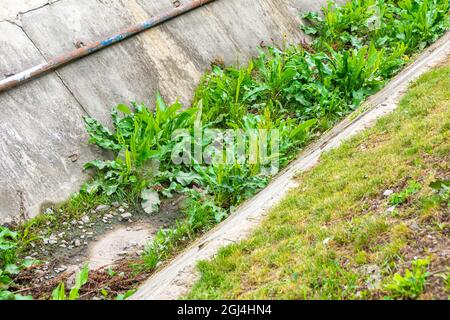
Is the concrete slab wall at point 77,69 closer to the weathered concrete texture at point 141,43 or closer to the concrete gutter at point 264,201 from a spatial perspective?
the weathered concrete texture at point 141,43

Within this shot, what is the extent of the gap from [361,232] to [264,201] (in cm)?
150

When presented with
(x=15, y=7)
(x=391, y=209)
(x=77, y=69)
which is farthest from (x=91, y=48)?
(x=391, y=209)

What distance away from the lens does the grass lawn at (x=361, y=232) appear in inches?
151

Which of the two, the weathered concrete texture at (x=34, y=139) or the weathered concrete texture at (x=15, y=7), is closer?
the weathered concrete texture at (x=34, y=139)

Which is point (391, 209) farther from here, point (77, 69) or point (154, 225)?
point (77, 69)

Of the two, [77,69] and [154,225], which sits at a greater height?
[77,69]

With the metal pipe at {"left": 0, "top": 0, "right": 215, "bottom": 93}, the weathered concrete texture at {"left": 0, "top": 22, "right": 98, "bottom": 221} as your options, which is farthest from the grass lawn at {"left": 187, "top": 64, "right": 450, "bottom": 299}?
the metal pipe at {"left": 0, "top": 0, "right": 215, "bottom": 93}

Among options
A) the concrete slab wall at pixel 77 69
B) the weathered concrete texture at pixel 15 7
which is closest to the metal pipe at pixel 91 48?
the concrete slab wall at pixel 77 69

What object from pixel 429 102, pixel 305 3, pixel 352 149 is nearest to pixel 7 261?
pixel 352 149

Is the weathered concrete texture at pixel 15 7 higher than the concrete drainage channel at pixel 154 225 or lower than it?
higher

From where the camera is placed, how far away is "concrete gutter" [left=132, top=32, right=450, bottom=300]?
465 centimetres

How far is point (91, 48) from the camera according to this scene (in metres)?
7.59

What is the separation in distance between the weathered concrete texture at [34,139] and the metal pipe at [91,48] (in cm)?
11
